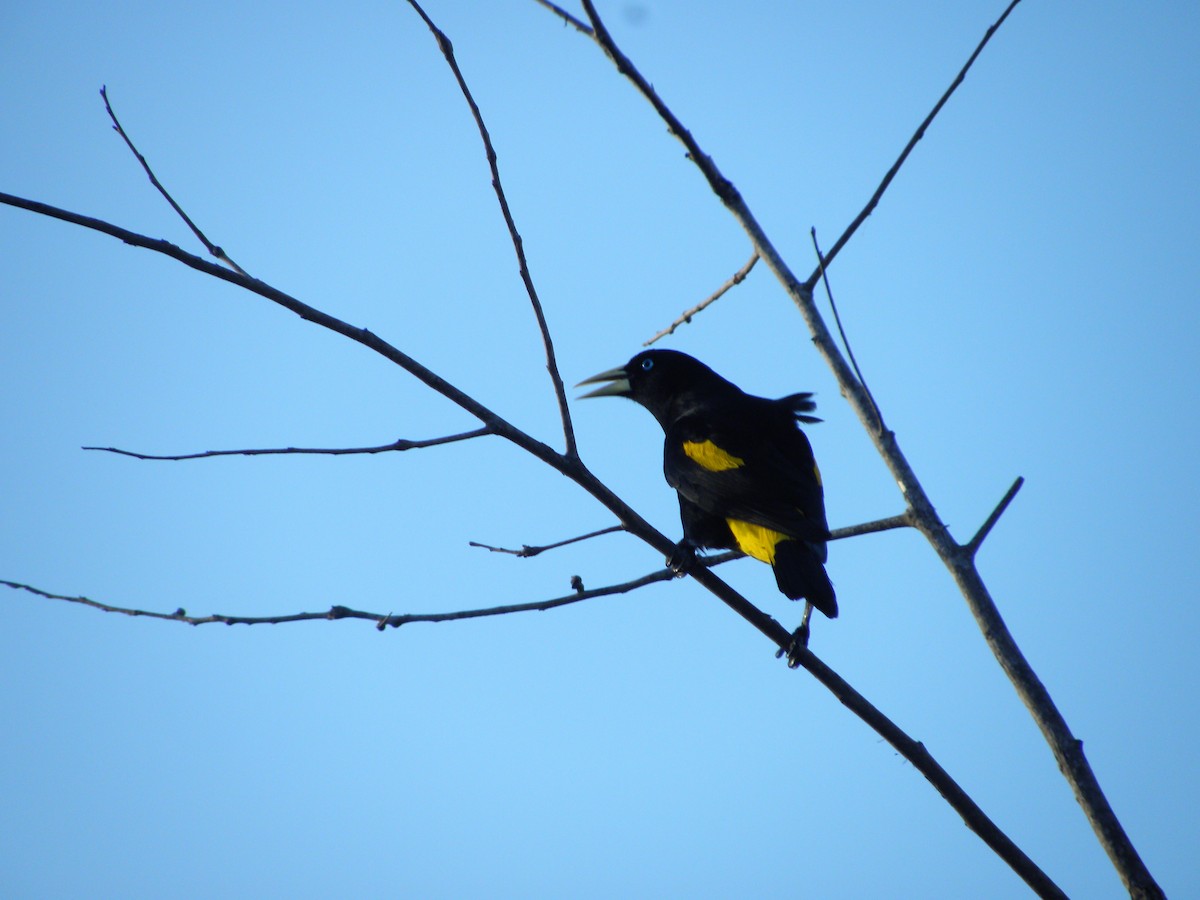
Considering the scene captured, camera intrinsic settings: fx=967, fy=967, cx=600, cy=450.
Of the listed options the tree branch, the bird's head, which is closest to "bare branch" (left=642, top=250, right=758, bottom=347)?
the tree branch

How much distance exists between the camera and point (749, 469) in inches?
172

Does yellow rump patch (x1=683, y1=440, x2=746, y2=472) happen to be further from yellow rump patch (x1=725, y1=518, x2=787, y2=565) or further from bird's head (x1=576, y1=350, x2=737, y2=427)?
bird's head (x1=576, y1=350, x2=737, y2=427)

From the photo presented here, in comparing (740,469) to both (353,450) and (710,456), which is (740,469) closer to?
(710,456)

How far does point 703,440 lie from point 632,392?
1.27 m

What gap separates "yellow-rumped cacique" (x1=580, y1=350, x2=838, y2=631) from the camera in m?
3.71

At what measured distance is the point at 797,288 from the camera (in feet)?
8.66

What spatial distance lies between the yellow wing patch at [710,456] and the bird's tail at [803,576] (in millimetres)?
729

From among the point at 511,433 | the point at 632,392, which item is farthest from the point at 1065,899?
the point at 632,392

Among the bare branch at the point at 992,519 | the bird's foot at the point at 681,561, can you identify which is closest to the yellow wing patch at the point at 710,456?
the bird's foot at the point at 681,561

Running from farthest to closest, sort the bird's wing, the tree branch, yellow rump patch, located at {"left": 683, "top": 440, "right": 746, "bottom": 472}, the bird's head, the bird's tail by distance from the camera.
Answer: the bird's head → yellow rump patch, located at {"left": 683, "top": 440, "right": 746, "bottom": 472} → the bird's wing → the bird's tail → the tree branch

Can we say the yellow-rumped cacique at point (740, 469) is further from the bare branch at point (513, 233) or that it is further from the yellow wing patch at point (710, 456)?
the bare branch at point (513, 233)

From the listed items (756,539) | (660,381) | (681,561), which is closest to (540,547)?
(681,561)

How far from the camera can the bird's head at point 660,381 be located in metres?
5.72

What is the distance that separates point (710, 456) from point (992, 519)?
2.12m
